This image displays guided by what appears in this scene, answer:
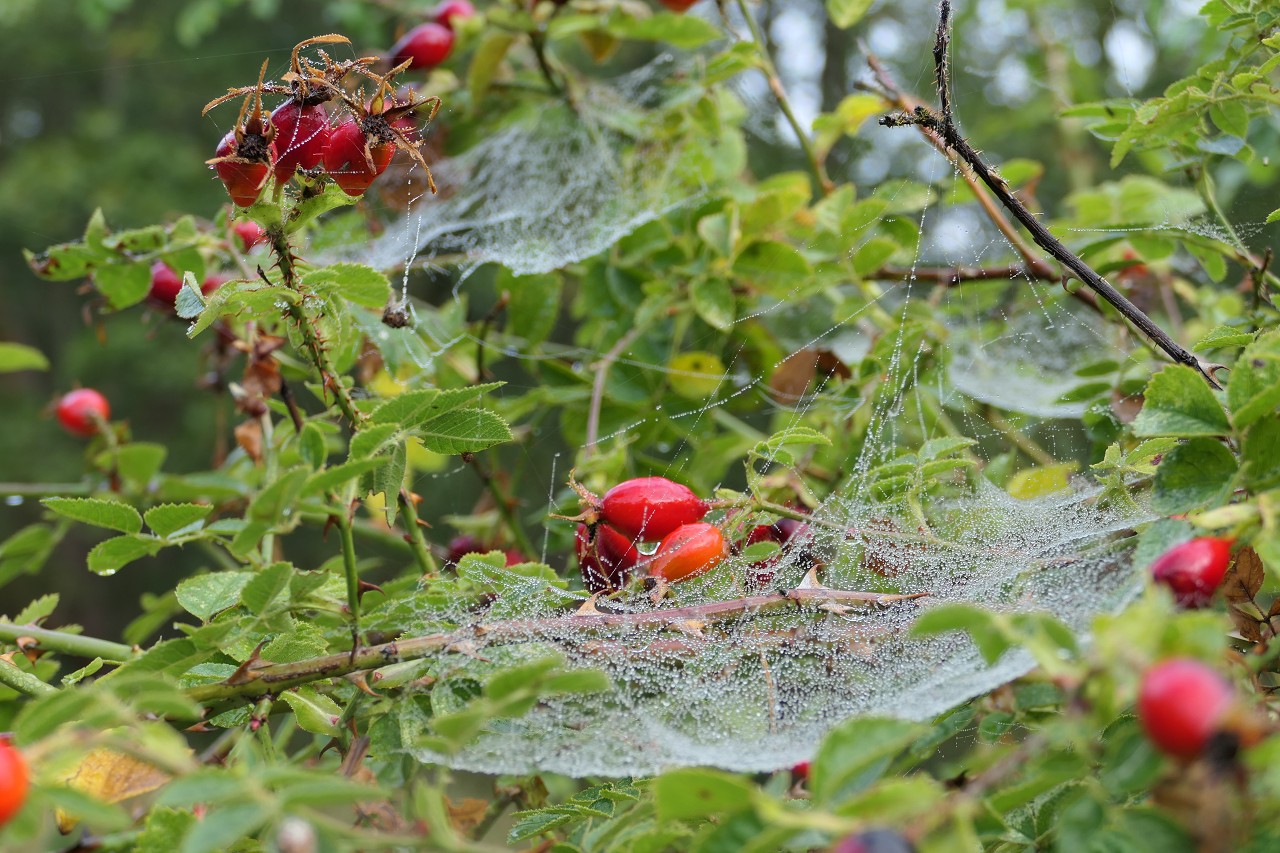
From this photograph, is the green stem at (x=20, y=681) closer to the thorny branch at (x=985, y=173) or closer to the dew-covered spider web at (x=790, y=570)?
the dew-covered spider web at (x=790, y=570)

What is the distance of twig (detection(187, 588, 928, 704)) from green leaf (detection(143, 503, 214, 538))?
149 mm

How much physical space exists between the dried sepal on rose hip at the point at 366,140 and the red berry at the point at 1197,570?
19.8 inches

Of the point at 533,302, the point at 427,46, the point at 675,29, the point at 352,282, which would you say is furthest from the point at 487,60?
the point at 352,282

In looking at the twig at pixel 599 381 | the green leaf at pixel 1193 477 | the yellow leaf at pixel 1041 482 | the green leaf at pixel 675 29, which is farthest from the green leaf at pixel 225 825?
the green leaf at pixel 675 29

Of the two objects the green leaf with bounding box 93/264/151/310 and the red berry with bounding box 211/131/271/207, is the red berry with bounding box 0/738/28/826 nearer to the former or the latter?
the red berry with bounding box 211/131/271/207

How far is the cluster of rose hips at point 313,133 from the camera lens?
0.65m

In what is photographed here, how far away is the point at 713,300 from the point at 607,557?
0.51 m

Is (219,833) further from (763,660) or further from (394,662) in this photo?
(763,660)

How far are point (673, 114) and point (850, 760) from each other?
1285 millimetres

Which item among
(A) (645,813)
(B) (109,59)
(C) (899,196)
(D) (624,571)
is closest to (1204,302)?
(C) (899,196)

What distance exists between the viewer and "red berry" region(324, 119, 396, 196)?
67 centimetres

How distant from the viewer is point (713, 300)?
1.27 m

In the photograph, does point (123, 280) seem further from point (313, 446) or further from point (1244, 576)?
point (1244, 576)

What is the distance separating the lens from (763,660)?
698 mm
